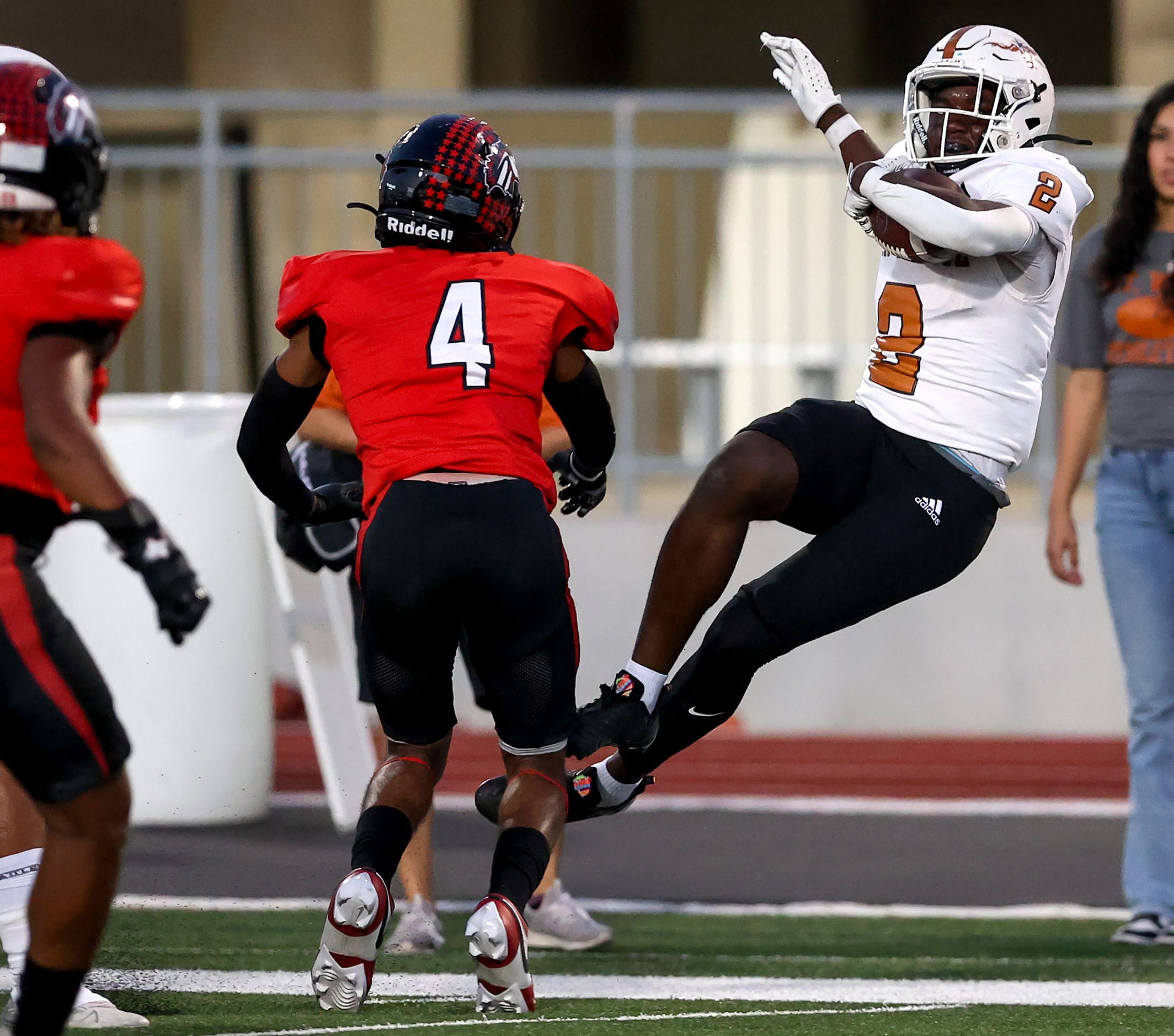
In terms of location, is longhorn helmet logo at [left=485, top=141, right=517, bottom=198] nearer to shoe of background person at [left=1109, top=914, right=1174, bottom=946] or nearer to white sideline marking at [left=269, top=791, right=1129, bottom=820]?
shoe of background person at [left=1109, top=914, right=1174, bottom=946]

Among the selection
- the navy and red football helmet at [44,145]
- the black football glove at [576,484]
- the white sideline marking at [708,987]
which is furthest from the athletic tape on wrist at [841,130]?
the white sideline marking at [708,987]

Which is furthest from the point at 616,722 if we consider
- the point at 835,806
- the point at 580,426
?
the point at 835,806

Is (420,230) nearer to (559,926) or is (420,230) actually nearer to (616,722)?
(616,722)

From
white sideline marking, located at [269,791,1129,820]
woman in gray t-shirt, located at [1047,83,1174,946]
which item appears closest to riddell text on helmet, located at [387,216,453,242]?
woman in gray t-shirt, located at [1047,83,1174,946]

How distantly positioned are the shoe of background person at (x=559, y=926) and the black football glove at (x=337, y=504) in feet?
4.77

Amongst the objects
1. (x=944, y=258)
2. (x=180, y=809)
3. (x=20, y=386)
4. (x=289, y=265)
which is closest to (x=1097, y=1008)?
(x=944, y=258)

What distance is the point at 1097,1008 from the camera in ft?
15.0

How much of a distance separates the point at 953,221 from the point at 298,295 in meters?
1.37

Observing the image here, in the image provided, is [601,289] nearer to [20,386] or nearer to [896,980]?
[20,386]

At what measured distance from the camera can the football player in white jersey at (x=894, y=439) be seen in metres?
4.53

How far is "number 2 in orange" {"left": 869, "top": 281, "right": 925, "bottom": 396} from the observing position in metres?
4.68

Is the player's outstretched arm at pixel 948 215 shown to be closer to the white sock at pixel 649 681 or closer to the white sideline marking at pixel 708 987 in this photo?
the white sock at pixel 649 681

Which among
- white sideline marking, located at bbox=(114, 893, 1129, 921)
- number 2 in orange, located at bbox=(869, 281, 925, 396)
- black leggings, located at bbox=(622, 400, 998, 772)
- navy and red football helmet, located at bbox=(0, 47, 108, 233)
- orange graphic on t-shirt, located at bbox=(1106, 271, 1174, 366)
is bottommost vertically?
white sideline marking, located at bbox=(114, 893, 1129, 921)

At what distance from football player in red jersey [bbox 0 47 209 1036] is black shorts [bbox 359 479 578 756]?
2.59 feet
